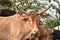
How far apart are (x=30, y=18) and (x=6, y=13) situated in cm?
209

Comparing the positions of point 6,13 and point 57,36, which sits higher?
point 6,13

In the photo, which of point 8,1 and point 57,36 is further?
point 8,1

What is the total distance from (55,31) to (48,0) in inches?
175

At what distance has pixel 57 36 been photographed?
30.9ft

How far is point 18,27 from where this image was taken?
8.33 meters

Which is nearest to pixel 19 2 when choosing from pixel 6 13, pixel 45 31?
pixel 6 13

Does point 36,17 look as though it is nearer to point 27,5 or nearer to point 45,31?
point 45,31

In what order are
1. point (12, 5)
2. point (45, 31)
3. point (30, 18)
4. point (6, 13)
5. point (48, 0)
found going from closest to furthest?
point (30, 18) < point (45, 31) < point (6, 13) < point (12, 5) < point (48, 0)

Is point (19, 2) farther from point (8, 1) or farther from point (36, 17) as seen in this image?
point (36, 17)

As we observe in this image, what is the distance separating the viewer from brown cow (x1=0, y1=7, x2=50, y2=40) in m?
8.18

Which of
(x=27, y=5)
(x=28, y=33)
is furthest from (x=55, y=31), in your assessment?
(x=27, y=5)

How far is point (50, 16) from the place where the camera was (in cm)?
1322

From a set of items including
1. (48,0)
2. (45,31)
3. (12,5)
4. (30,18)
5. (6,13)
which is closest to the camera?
(30,18)

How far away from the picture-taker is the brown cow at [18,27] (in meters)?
8.18
